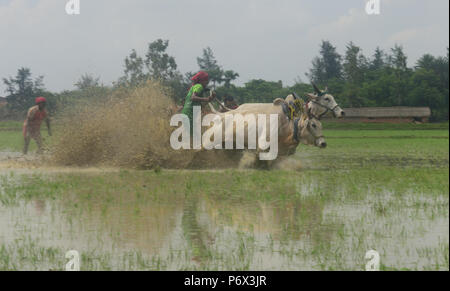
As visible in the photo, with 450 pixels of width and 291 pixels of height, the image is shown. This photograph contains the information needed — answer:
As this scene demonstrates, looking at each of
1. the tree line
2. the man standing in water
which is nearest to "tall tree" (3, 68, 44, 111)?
the tree line

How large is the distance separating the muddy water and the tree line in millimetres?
30773

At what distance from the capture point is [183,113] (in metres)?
14.0

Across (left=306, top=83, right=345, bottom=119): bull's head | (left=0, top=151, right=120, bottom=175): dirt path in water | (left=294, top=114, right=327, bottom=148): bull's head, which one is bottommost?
(left=0, top=151, right=120, bottom=175): dirt path in water

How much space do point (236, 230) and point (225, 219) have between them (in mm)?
698

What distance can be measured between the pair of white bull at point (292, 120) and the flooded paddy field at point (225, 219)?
0.59m

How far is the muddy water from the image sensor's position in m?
6.05

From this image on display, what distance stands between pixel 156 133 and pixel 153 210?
Result: 5598mm

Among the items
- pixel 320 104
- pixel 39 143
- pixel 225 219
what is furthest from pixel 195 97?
pixel 225 219

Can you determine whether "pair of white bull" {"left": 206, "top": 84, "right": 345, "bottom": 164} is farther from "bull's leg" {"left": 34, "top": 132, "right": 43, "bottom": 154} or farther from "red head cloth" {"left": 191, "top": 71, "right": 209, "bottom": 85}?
"bull's leg" {"left": 34, "top": 132, "right": 43, "bottom": 154}

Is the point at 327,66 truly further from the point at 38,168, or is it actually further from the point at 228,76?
the point at 38,168

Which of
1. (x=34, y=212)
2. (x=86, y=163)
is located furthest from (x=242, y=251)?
(x=86, y=163)

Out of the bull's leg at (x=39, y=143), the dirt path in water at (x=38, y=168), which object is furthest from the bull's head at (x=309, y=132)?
the bull's leg at (x=39, y=143)

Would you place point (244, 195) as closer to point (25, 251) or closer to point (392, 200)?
point (392, 200)

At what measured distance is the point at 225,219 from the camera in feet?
26.4
